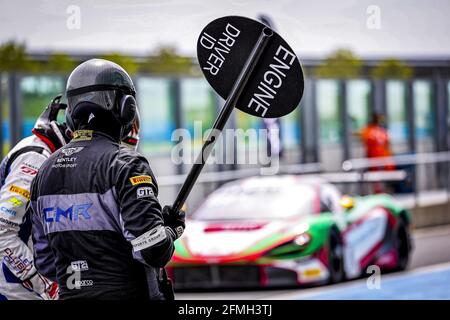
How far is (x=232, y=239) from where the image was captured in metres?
11.3

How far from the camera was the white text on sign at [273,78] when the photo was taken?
4.17 meters

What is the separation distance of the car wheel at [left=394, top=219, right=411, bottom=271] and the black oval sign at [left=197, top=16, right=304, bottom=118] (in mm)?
8800

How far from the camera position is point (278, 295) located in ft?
35.7

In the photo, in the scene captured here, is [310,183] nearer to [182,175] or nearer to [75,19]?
[182,175]

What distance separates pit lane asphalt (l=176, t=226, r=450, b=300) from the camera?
10.7 m

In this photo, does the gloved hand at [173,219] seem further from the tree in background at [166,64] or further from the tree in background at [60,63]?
the tree in background at [166,64]

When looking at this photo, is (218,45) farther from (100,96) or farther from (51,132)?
(51,132)

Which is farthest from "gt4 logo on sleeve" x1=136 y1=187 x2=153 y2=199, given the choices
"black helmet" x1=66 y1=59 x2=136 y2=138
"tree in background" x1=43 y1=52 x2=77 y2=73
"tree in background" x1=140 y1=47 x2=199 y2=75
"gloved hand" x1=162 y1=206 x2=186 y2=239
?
"tree in background" x1=140 y1=47 x2=199 y2=75

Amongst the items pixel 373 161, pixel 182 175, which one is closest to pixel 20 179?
pixel 182 175

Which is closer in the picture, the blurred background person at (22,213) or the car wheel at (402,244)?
Answer: the blurred background person at (22,213)

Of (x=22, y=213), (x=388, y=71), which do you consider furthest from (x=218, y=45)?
(x=388, y=71)

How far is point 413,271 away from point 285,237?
6.91ft

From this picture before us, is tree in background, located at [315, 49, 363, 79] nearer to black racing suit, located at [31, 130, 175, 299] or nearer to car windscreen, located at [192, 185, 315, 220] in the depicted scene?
car windscreen, located at [192, 185, 315, 220]

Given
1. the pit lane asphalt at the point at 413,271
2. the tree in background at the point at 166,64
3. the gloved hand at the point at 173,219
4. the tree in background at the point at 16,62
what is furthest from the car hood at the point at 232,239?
the gloved hand at the point at 173,219
